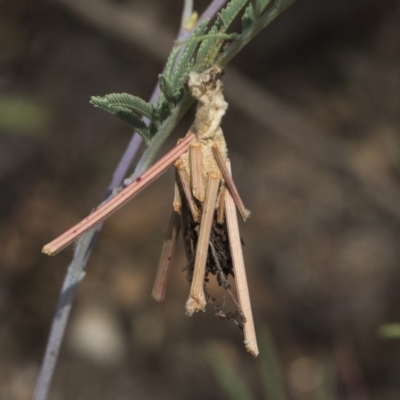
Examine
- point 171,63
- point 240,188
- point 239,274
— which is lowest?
point 239,274

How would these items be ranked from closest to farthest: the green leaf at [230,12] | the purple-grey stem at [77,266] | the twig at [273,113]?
the green leaf at [230,12] < the purple-grey stem at [77,266] < the twig at [273,113]

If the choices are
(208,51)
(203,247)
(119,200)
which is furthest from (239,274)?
(208,51)

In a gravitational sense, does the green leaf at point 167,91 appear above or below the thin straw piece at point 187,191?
above

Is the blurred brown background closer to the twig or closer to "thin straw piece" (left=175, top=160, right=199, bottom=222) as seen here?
the twig

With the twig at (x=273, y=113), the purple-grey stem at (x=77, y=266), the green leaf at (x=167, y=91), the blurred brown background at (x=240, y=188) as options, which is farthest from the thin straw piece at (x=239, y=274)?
the twig at (x=273, y=113)

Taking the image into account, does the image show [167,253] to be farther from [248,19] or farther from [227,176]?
[248,19]

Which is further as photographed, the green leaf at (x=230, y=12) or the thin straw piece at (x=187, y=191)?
the thin straw piece at (x=187, y=191)

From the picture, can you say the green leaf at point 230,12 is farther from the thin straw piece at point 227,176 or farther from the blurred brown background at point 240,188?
the blurred brown background at point 240,188
